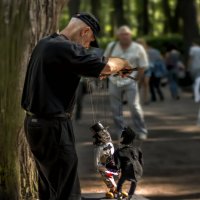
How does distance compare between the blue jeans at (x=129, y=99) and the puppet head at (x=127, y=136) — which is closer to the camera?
the puppet head at (x=127, y=136)

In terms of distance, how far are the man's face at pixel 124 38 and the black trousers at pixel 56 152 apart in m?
7.11

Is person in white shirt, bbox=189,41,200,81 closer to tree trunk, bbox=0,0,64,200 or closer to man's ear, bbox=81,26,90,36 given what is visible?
tree trunk, bbox=0,0,64,200

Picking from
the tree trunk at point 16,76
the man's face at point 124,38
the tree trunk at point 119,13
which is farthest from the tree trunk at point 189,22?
the tree trunk at point 16,76

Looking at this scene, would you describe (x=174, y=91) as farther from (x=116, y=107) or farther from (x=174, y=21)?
(x=174, y=21)

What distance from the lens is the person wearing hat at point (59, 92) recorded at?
5.72 metres

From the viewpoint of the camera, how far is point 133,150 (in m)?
6.73

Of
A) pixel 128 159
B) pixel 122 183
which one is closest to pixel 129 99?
pixel 122 183

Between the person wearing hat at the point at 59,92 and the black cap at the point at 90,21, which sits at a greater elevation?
the black cap at the point at 90,21

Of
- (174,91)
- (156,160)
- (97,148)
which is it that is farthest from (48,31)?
(174,91)

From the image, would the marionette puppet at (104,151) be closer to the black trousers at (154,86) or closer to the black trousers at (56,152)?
the black trousers at (56,152)

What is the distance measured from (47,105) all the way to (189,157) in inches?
246

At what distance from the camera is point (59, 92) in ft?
19.0

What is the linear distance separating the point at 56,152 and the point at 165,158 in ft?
19.5

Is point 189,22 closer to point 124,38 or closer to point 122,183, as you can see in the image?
point 124,38
